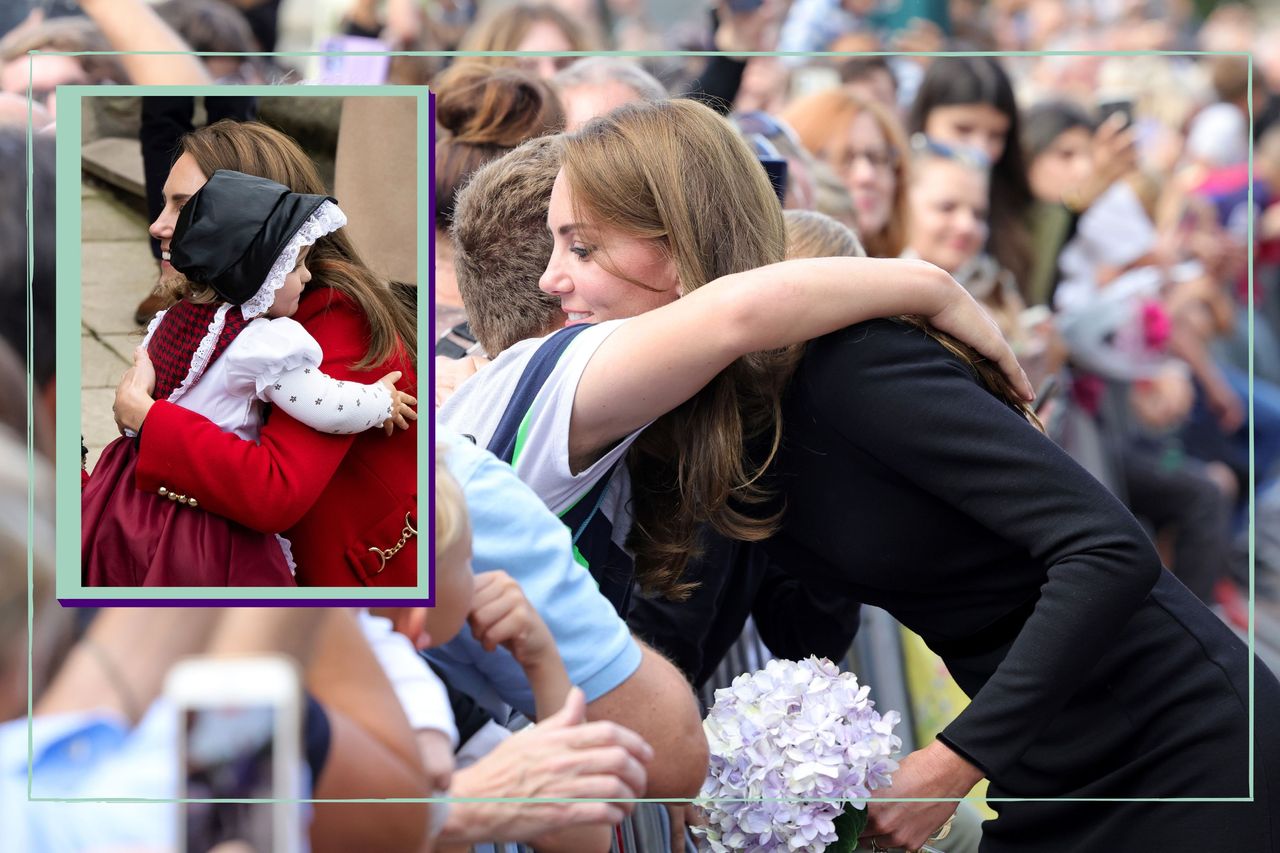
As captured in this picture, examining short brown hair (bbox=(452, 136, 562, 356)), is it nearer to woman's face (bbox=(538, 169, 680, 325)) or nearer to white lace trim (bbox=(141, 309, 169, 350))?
woman's face (bbox=(538, 169, 680, 325))

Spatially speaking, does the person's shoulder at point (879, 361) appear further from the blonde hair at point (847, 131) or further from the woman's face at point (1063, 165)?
the woman's face at point (1063, 165)

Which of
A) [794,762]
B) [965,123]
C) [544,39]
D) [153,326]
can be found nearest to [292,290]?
[153,326]

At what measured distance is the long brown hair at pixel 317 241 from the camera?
1.71 metres

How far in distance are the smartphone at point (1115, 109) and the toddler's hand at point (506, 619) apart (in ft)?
12.2

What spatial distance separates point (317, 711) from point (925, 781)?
0.70 metres

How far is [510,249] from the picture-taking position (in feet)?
6.29

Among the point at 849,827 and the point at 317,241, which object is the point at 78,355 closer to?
the point at 317,241

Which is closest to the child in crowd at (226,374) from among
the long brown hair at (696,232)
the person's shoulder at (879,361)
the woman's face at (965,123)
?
the long brown hair at (696,232)

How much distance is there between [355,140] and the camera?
1.71 m

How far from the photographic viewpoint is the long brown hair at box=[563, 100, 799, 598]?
181 centimetres

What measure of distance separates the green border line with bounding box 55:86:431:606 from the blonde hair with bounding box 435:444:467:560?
→ 0.06ft

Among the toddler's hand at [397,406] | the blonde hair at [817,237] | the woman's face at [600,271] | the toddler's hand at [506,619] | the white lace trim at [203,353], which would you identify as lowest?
the toddler's hand at [506,619]

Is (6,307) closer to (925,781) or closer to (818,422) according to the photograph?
(818,422)

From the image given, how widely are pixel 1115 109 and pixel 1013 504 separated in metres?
3.68
